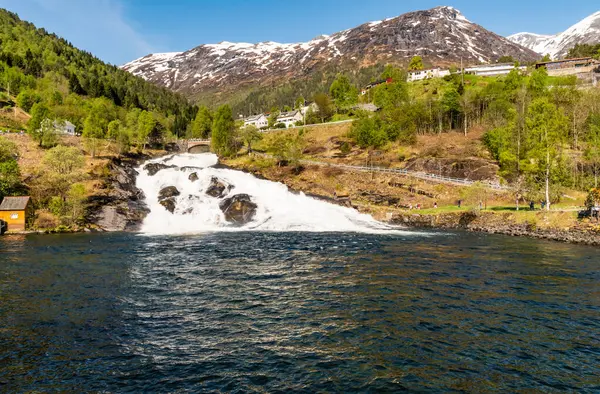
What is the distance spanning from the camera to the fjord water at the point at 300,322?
13180mm

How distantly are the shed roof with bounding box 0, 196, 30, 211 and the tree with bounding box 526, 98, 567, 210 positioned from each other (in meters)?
73.9

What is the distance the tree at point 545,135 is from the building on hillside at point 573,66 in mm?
113002

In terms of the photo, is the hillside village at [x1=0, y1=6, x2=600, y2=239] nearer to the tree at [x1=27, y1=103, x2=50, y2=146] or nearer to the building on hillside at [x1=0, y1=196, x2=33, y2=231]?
the tree at [x1=27, y1=103, x2=50, y2=146]

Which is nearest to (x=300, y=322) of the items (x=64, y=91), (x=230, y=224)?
(x=230, y=224)

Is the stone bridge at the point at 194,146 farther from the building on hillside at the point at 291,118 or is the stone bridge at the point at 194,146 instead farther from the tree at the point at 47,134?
the tree at the point at 47,134

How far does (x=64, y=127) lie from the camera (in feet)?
310

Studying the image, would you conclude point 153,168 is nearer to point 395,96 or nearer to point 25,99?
point 25,99

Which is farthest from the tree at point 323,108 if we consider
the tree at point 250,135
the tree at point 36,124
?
the tree at point 36,124

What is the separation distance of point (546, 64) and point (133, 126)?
16898cm

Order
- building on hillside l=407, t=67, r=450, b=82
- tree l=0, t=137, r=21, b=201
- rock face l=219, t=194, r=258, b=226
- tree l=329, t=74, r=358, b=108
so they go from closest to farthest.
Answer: tree l=0, t=137, r=21, b=201, rock face l=219, t=194, r=258, b=226, tree l=329, t=74, r=358, b=108, building on hillside l=407, t=67, r=450, b=82

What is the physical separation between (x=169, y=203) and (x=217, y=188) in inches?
354

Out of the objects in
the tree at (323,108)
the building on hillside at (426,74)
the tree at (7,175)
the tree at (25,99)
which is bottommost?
the tree at (7,175)

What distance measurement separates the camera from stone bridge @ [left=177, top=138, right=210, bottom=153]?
130m

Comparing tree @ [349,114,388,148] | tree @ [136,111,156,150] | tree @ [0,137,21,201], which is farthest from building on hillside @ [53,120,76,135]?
tree @ [349,114,388,148]
